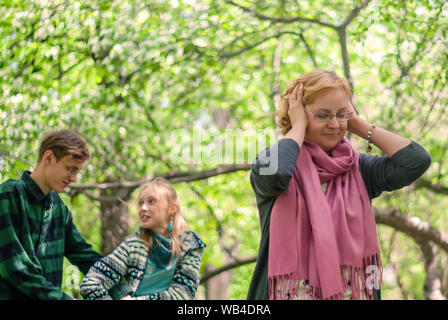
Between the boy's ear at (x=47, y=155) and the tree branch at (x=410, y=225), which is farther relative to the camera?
the tree branch at (x=410, y=225)

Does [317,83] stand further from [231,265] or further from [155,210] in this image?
[231,265]

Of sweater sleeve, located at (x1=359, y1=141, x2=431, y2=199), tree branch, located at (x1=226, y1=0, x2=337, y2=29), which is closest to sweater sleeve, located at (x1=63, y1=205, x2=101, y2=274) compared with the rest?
sweater sleeve, located at (x1=359, y1=141, x2=431, y2=199)

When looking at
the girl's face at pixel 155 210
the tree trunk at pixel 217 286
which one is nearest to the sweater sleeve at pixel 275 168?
the girl's face at pixel 155 210

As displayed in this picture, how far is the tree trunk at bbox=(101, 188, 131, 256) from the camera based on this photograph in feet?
16.5

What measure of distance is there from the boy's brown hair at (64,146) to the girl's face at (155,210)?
0.51m

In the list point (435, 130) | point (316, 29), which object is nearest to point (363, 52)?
point (316, 29)

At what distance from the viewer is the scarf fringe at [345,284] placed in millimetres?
1905

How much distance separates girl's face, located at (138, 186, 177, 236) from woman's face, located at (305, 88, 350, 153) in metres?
1.12

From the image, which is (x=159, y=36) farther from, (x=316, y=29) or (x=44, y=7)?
(x=316, y=29)

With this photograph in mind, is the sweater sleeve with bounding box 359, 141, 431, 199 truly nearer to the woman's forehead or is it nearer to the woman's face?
the woman's face

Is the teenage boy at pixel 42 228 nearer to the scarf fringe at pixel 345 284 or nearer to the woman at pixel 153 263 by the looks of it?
the woman at pixel 153 263

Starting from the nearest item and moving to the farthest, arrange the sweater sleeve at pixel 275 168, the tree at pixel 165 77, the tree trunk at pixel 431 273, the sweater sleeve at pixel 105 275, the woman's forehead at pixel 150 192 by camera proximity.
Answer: the sweater sleeve at pixel 275 168 < the sweater sleeve at pixel 105 275 < the woman's forehead at pixel 150 192 < the tree at pixel 165 77 < the tree trunk at pixel 431 273

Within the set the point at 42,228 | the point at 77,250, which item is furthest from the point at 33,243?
the point at 77,250

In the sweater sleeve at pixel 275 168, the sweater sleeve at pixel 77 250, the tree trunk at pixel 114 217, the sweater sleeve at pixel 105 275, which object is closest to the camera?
the sweater sleeve at pixel 275 168
